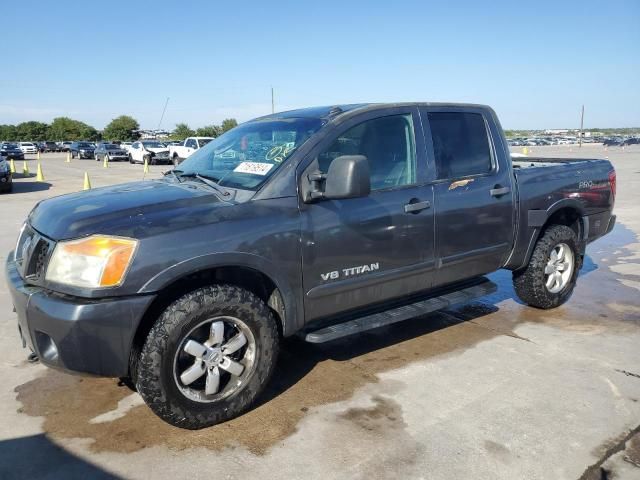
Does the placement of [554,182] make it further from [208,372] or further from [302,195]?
[208,372]

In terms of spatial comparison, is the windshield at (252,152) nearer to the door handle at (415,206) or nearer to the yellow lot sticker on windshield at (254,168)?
the yellow lot sticker on windshield at (254,168)

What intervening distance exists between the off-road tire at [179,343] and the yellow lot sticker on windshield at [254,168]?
80 centimetres

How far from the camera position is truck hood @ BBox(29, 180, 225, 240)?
2777 mm

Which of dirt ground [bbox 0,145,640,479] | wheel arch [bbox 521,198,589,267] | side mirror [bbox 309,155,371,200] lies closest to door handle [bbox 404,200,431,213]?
side mirror [bbox 309,155,371,200]

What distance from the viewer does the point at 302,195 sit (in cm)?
325

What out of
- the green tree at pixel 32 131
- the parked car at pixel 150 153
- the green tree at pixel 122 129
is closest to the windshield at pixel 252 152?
the parked car at pixel 150 153

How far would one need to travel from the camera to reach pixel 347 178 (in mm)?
3119

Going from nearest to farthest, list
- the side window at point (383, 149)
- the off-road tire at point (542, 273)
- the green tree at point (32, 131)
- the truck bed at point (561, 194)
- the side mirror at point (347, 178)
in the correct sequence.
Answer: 1. the side mirror at point (347, 178)
2. the side window at point (383, 149)
3. the truck bed at point (561, 194)
4. the off-road tire at point (542, 273)
5. the green tree at point (32, 131)

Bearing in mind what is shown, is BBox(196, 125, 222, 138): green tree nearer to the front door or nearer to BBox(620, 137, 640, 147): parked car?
BBox(620, 137, 640, 147): parked car

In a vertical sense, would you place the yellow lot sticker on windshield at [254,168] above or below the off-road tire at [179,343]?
above

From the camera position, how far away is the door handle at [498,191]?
14.0 ft

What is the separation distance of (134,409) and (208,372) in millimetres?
660

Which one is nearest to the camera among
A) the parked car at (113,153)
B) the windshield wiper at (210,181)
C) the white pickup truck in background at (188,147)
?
the windshield wiper at (210,181)

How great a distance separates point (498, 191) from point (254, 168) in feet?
6.84
